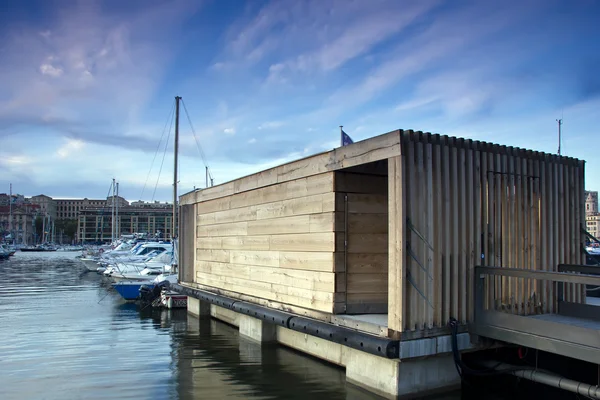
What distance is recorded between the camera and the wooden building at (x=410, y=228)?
6555 mm

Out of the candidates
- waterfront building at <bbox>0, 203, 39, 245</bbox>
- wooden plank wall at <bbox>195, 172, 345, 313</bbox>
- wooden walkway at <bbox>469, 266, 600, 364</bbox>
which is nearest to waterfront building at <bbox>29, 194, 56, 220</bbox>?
waterfront building at <bbox>0, 203, 39, 245</bbox>

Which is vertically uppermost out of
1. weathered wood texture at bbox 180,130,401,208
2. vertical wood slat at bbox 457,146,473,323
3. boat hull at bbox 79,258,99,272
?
weathered wood texture at bbox 180,130,401,208

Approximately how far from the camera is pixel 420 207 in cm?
660

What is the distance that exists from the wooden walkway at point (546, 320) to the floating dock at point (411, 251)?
22 mm

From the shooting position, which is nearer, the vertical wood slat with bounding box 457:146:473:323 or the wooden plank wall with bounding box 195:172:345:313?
the vertical wood slat with bounding box 457:146:473:323

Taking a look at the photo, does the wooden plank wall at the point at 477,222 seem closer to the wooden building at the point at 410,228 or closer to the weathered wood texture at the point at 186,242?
the wooden building at the point at 410,228

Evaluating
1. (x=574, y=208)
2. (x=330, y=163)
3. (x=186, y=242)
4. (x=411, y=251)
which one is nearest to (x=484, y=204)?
(x=411, y=251)

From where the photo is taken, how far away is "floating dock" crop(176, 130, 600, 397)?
21.4 feet

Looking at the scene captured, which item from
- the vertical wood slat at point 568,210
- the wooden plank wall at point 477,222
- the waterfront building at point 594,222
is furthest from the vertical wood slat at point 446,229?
the waterfront building at point 594,222

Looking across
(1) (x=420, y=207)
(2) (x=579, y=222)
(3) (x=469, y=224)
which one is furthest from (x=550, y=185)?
(1) (x=420, y=207)

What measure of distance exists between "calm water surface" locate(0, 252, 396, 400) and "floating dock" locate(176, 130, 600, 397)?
2.12 feet

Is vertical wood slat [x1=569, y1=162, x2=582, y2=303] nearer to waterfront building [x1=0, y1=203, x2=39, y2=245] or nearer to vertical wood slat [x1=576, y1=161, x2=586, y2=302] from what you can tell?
vertical wood slat [x1=576, y1=161, x2=586, y2=302]

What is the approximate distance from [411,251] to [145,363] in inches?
233

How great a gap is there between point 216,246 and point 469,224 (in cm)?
763
